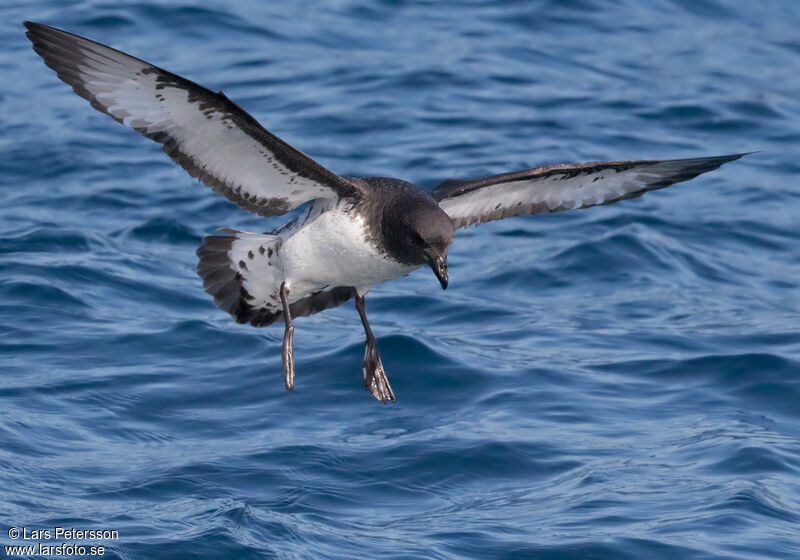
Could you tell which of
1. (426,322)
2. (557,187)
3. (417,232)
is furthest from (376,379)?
(426,322)

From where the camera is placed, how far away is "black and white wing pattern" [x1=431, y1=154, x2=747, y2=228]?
315 inches

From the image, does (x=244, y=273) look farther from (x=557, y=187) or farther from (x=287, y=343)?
(x=557, y=187)

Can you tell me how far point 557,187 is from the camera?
8562 millimetres

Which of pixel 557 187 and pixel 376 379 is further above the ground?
pixel 557 187

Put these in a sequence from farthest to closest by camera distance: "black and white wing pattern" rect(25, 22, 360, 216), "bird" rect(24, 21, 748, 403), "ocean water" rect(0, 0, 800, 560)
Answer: "ocean water" rect(0, 0, 800, 560), "bird" rect(24, 21, 748, 403), "black and white wing pattern" rect(25, 22, 360, 216)

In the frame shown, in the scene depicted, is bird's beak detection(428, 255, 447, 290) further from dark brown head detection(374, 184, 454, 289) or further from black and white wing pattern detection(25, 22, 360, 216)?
black and white wing pattern detection(25, 22, 360, 216)

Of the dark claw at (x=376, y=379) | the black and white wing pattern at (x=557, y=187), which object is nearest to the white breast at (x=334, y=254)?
the black and white wing pattern at (x=557, y=187)

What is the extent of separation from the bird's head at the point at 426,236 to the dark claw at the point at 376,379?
1.33m

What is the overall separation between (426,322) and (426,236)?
3.46m

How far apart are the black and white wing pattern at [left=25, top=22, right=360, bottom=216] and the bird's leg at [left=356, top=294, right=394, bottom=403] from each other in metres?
1.10

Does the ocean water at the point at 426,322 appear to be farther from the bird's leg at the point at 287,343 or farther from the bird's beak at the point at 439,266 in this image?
the bird's beak at the point at 439,266

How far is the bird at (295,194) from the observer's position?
6.78 m

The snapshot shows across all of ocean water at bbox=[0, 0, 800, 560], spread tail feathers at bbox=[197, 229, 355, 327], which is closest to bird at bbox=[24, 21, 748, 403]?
spread tail feathers at bbox=[197, 229, 355, 327]

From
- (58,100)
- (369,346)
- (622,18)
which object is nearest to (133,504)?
(369,346)
